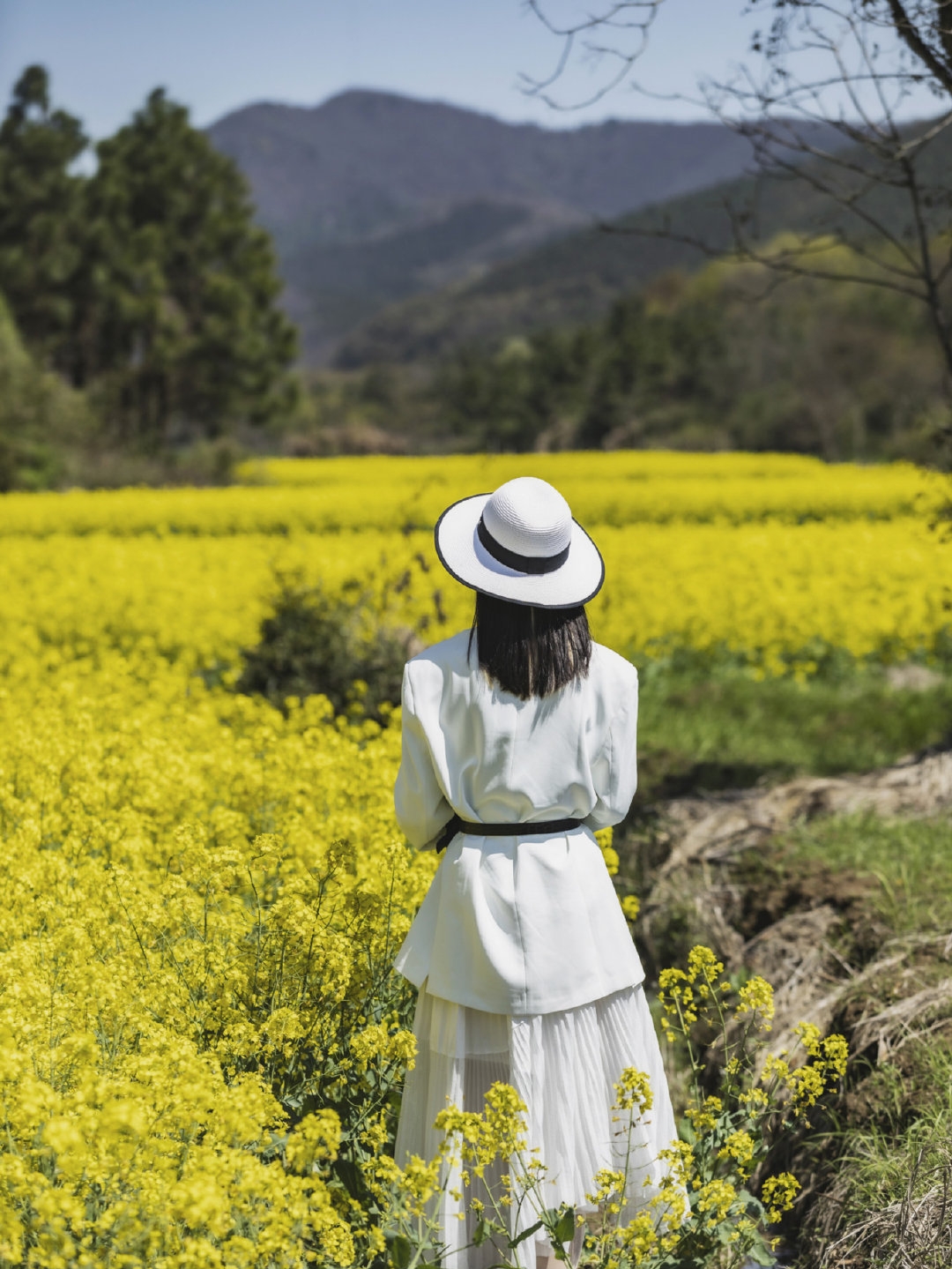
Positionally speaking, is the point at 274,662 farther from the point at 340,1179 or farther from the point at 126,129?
the point at 126,129

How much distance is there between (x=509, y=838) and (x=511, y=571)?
525 mm

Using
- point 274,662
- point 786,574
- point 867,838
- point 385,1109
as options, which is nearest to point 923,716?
point 786,574

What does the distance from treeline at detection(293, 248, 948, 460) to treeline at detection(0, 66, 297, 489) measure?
4.31 metres

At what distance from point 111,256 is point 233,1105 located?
36748mm

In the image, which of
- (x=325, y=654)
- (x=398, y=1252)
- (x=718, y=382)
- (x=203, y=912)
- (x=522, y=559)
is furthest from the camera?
(x=718, y=382)

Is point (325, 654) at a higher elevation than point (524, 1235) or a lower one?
higher

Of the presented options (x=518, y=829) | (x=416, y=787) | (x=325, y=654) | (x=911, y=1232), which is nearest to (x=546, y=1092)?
(x=518, y=829)

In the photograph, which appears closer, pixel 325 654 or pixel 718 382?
pixel 325 654

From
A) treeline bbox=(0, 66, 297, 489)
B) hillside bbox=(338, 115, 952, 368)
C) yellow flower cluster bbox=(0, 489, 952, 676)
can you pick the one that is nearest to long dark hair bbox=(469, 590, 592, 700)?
yellow flower cluster bbox=(0, 489, 952, 676)

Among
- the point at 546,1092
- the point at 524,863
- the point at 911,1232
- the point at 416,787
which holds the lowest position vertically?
the point at 911,1232

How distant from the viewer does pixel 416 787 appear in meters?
2.19

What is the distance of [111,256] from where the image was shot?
34.6 meters

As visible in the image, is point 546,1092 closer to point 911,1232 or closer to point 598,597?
point 911,1232

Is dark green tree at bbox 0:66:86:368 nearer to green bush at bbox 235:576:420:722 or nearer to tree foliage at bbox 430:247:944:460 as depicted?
tree foliage at bbox 430:247:944:460
